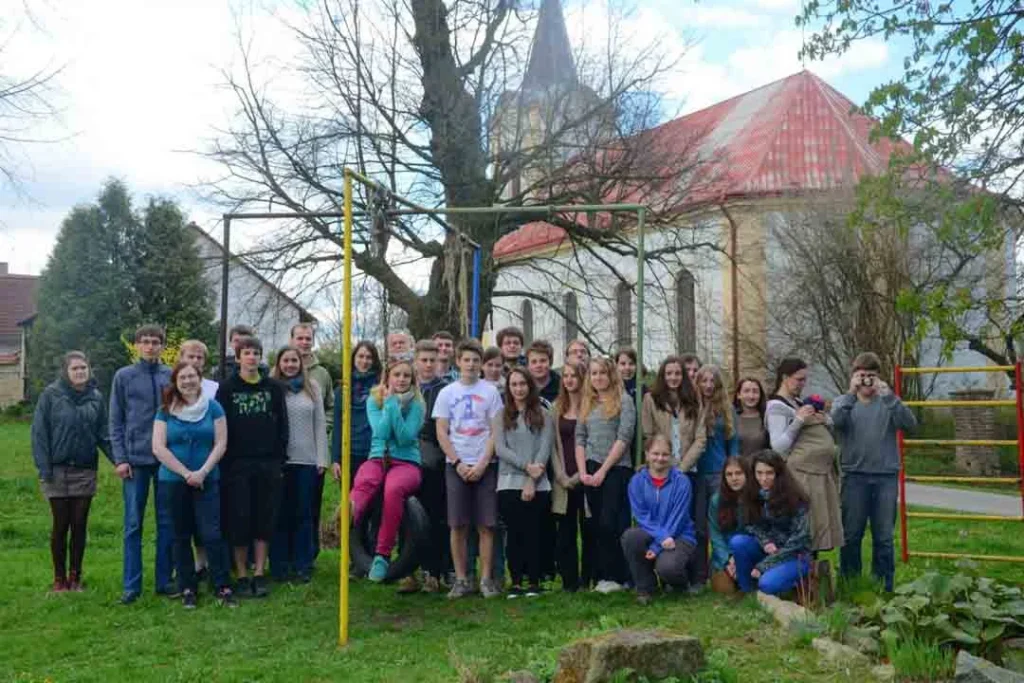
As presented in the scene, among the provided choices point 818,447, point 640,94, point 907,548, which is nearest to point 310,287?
point 640,94

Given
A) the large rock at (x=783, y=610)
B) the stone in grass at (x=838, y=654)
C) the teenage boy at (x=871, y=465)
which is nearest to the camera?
the stone in grass at (x=838, y=654)

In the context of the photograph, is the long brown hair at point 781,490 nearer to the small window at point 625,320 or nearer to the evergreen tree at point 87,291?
the small window at point 625,320

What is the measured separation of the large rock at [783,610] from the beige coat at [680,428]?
1156 millimetres

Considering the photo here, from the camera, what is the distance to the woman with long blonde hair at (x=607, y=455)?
7.70 meters

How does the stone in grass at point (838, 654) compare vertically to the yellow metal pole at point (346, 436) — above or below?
below

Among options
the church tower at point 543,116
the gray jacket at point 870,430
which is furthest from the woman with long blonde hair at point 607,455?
the church tower at point 543,116

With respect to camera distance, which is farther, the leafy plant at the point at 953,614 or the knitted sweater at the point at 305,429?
the knitted sweater at the point at 305,429

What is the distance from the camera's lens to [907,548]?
10648mm

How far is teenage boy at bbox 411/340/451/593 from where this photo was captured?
7.81 metres

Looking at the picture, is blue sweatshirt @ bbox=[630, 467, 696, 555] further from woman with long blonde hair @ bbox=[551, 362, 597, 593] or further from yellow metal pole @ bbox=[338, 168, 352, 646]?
yellow metal pole @ bbox=[338, 168, 352, 646]

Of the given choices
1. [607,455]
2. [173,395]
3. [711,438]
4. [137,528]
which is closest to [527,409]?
[607,455]

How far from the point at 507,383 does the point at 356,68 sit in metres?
9.61

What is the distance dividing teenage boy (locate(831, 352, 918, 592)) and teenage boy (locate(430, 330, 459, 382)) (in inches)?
110

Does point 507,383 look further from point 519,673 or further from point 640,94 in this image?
point 640,94
